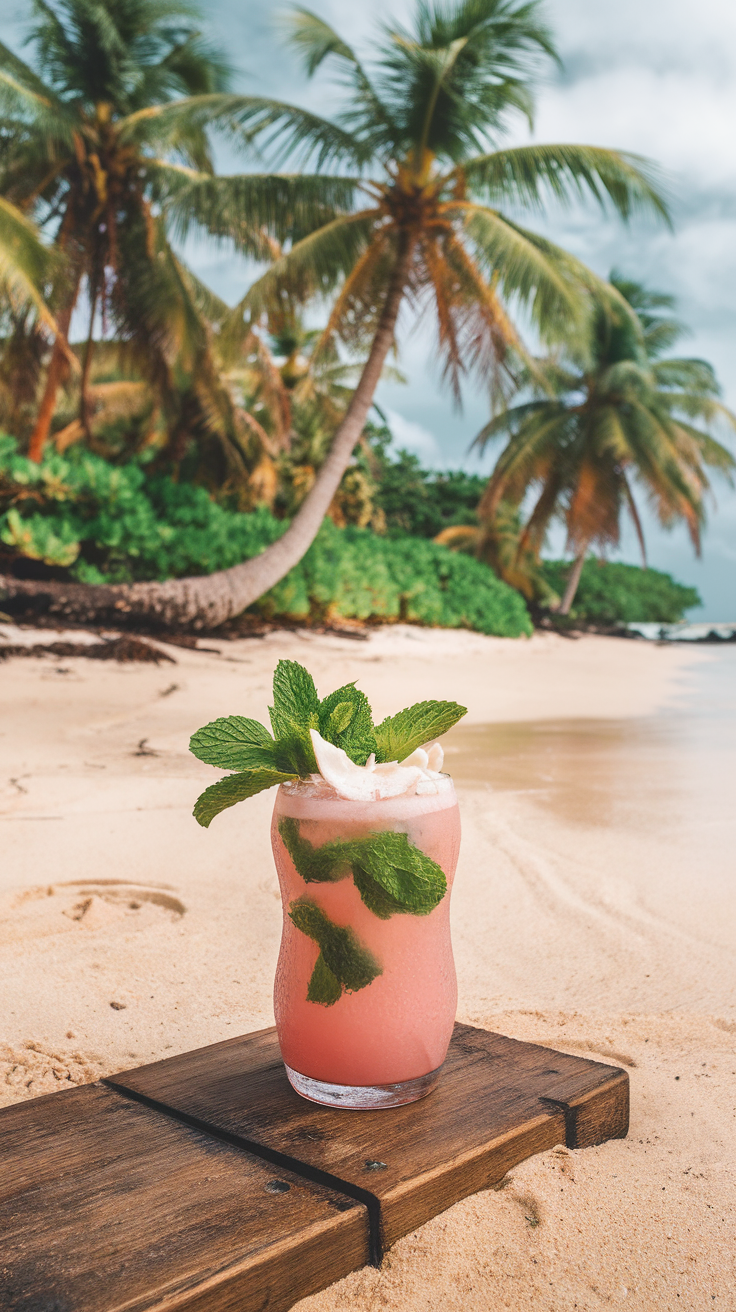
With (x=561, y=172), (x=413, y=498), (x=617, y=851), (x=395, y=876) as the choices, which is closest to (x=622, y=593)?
(x=413, y=498)

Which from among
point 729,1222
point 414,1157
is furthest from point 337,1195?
point 729,1222

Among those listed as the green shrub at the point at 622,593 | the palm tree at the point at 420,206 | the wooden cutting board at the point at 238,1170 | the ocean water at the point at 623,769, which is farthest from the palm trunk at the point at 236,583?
the green shrub at the point at 622,593

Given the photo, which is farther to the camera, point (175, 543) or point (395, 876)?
point (175, 543)

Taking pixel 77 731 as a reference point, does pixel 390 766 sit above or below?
above

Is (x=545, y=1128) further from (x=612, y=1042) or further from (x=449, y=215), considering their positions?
(x=449, y=215)

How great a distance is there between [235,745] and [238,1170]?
45cm

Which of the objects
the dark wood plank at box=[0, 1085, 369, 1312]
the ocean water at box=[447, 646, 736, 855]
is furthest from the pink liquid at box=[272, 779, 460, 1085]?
the ocean water at box=[447, 646, 736, 855]

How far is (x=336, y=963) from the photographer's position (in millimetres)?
1051

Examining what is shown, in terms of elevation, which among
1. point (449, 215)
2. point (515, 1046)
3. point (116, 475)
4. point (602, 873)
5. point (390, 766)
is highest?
point (449, 215)

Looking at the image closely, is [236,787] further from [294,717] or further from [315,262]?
[315,262]

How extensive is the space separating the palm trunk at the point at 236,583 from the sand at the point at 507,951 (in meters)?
3.52

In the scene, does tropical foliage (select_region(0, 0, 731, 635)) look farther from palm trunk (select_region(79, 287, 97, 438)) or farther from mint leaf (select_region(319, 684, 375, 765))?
mint leaf (select_region(319, 684, 375, 765))

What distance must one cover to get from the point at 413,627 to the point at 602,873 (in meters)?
9.94

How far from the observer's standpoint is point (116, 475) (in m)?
10.1
